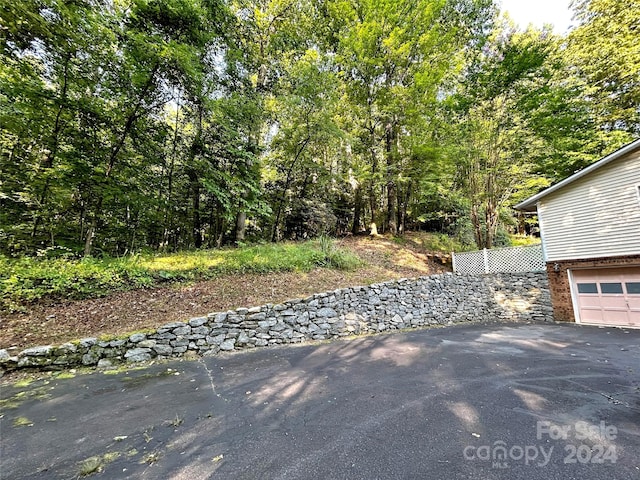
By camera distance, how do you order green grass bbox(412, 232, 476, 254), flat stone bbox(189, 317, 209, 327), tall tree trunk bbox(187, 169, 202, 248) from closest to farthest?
flat stone bbox(189, 317, 209, 327), tall tree trunk bbox(187, 169, 202, 248), green grass bbox(412, 232, 476, 254)

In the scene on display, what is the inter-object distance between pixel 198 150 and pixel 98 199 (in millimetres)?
3427

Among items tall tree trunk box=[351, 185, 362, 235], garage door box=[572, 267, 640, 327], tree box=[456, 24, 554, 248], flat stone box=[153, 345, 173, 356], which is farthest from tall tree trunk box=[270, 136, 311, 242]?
garage door box=[572, 267, 640, 327]

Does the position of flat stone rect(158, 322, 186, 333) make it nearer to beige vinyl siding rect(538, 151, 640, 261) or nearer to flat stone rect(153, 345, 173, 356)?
flat stone rect(153, 345, 173, 356)

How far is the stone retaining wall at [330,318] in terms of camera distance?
4.47 metres

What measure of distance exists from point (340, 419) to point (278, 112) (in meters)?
10.9

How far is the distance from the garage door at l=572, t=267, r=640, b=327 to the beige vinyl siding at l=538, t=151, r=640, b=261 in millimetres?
595

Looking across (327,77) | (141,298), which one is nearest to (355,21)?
(327,77)

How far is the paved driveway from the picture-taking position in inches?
78.1

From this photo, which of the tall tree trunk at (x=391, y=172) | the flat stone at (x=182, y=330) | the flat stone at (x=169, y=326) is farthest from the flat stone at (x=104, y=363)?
the tall tree trunk at (x=391, y=172)

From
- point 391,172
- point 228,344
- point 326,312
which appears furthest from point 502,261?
point 228,344

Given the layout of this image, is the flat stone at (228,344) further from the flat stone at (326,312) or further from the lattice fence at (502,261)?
the lattice fence at (502,261)

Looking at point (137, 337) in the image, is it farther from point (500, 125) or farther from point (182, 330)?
point (500, 125)

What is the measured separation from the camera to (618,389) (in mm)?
3178

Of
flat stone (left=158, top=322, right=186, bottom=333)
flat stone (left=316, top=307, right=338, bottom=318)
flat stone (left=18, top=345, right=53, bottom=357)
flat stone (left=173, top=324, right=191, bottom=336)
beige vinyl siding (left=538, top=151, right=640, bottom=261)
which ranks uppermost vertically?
beige vinyl siding (left=538, top=151, right=640, bottom=261)
